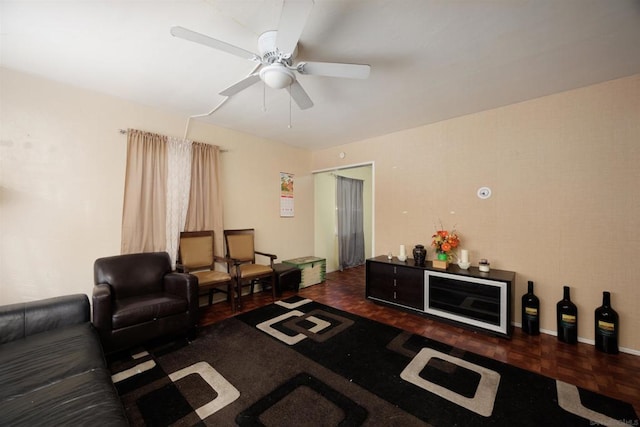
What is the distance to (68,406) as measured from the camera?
1.11 meters

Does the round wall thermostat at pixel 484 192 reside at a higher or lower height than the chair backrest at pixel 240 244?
higher

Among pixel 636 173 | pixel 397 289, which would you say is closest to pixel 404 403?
pixel 397 289

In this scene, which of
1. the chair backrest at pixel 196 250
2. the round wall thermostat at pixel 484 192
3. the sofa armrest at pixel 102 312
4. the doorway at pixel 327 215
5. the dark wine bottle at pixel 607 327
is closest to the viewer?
the sofa armrest at pixel 102 312

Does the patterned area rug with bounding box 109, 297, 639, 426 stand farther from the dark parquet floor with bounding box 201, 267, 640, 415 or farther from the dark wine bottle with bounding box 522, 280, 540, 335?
the dark wine bottle with bounding box 522, 280, 540, 335

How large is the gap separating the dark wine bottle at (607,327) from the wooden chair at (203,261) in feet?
12.4

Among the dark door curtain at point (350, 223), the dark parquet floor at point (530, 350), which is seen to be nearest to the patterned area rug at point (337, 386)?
the dark parquet floor at point (530, 350)

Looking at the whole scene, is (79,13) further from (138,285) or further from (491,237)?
(491,237)

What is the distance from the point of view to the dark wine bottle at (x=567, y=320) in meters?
2.38

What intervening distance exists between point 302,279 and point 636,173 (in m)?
4.03

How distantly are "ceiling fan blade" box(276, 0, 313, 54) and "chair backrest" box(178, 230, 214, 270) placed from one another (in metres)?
2.59

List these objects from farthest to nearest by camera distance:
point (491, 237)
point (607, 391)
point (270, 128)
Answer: point (270, 128), point (491, 237), point (607, 391)

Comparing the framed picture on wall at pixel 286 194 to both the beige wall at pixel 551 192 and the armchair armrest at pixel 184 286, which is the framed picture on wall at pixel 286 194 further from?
the beige wall at pixel 551 192

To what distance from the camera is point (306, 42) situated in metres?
1.81

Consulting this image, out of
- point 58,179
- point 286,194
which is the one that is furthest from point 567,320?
point 58,179
